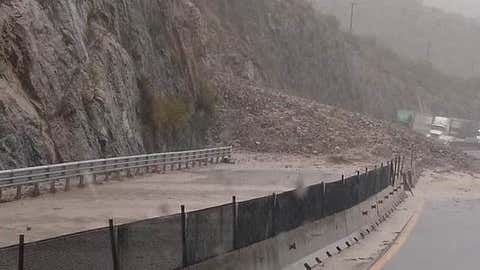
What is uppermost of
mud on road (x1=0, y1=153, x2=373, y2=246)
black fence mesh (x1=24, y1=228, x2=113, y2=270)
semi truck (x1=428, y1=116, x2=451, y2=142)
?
black fence mesh (x1=24, y1=228, x2=113, y2=270)

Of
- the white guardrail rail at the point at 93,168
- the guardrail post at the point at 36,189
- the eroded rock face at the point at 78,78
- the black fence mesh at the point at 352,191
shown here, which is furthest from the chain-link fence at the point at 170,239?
the eroded rock face at the point at 78,78

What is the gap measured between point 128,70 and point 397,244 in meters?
28.2

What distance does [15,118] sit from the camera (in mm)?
27859

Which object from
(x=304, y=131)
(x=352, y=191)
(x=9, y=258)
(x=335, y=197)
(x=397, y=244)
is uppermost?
(x=9, y=258)

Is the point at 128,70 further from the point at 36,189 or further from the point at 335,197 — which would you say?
the point at 335,197

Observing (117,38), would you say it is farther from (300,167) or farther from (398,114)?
(398,114)

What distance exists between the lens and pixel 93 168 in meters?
30.8

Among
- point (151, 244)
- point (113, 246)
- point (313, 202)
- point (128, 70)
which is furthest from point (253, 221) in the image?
point (128, 70)

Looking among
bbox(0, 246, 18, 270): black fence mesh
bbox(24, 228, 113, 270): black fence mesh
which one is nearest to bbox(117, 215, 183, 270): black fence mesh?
bbox(24, 228, 113, 270): black fence mesh

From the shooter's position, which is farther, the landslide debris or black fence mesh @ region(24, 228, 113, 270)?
the landslide debris

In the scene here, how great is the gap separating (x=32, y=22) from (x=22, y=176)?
927 centimetres

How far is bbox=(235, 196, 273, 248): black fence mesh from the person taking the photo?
34.3 ft

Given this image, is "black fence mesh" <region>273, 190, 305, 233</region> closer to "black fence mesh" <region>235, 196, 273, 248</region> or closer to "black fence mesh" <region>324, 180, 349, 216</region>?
"black fence mesh" <region>235, 196, 273, 248</region>

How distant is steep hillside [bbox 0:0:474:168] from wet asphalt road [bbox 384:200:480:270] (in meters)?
14.0
